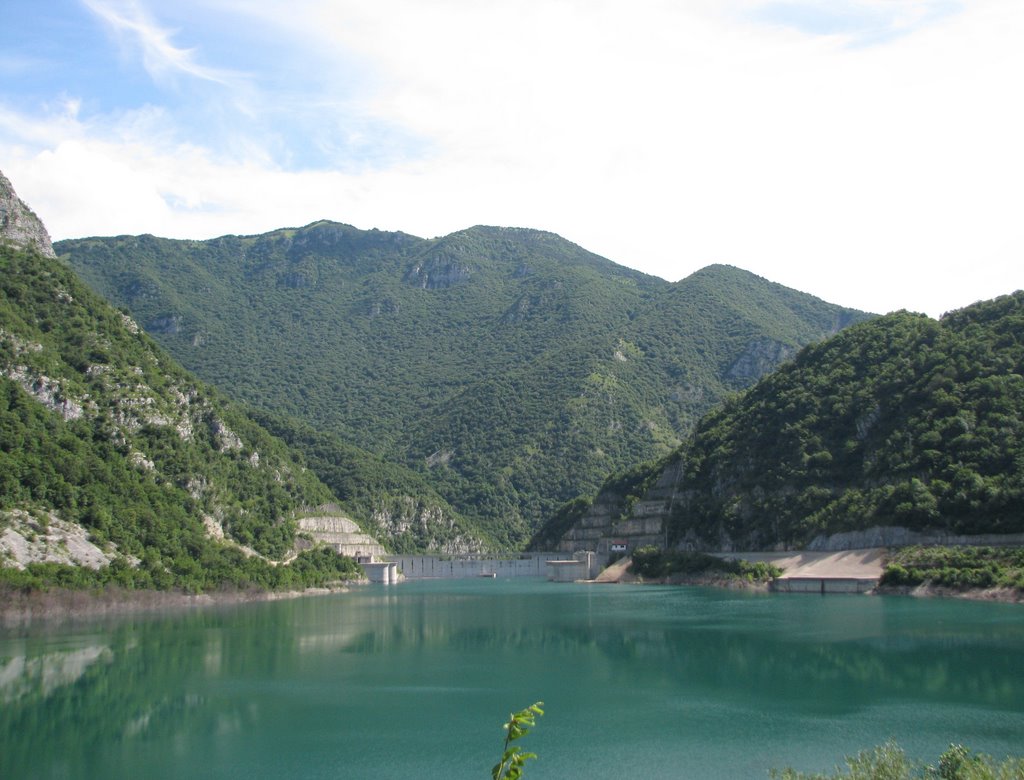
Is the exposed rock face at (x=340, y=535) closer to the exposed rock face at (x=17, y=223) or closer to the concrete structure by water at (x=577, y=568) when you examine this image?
the concrete structure by water at (x=577, y=568)

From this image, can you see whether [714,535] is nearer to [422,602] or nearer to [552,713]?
[422,602]

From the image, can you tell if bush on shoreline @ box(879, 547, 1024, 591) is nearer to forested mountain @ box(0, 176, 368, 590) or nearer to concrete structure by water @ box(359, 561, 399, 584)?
forested mountain @ box(0, 176, 368, 590)

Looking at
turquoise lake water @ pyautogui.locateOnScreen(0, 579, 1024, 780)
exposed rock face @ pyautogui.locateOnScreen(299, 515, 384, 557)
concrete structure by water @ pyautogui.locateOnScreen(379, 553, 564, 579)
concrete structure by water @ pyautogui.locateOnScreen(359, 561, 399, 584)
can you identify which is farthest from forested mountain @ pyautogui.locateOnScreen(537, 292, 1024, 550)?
exposed rock face @ pyautogui.locateOnScreen(299, 515, 384, 557)

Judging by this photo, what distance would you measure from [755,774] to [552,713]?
11331 mm

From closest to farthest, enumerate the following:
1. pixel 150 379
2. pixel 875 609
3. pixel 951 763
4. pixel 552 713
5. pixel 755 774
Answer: pixel 951 763 → pixel 755 774 → pixel 552 713 → pixel 875 609 → pixel 150 379

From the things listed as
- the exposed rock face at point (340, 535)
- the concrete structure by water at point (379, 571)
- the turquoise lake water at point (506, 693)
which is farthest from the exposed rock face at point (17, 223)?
the turquoise lake water at point (506, 693)

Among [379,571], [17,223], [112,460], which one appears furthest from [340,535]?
[17,223]

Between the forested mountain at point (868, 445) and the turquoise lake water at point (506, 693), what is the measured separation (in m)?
18.1

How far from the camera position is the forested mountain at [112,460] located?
8194 centimetres

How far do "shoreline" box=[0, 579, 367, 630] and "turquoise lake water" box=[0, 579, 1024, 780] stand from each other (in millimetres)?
3752

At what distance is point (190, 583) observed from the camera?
91.6 m

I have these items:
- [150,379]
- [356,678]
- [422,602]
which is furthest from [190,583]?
[356,678]

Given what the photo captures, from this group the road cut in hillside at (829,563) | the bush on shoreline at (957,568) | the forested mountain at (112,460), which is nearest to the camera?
the bush on shoreline at (957,568)

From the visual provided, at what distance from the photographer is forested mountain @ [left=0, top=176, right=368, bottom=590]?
8194 cm
